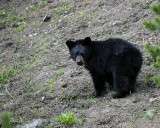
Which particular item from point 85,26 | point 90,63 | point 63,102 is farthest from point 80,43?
point 85,26

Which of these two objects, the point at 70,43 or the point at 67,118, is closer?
the point at 67,118

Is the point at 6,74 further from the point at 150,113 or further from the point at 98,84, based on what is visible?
the point at 150,113

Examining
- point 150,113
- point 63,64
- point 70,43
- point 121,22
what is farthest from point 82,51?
point 121,22

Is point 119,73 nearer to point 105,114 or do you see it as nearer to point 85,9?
point 105,114

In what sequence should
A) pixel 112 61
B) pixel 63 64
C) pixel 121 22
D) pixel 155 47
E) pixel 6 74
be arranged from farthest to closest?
pixel 121 22
pixel 6 74
pixel 63 64
pixel 112 61
pixel 155 47

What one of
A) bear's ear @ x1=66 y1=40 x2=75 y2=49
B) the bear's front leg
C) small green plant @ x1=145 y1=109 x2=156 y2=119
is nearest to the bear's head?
bear's ear @ x1=66 y1=40 x2=75 y2=49

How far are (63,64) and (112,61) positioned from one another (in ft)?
7.74

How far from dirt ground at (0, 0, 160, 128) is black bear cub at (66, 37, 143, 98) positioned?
11.2 inches

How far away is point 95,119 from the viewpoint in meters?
4.37

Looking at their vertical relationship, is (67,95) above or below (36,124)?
below

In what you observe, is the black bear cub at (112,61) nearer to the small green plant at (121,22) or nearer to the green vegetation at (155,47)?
the green vegetation at (155,47)

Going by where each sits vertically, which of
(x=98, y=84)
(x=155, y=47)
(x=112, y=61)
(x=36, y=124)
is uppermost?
(x=155, y=47)

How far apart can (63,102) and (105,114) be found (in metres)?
1.37

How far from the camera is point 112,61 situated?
536 centimetres
